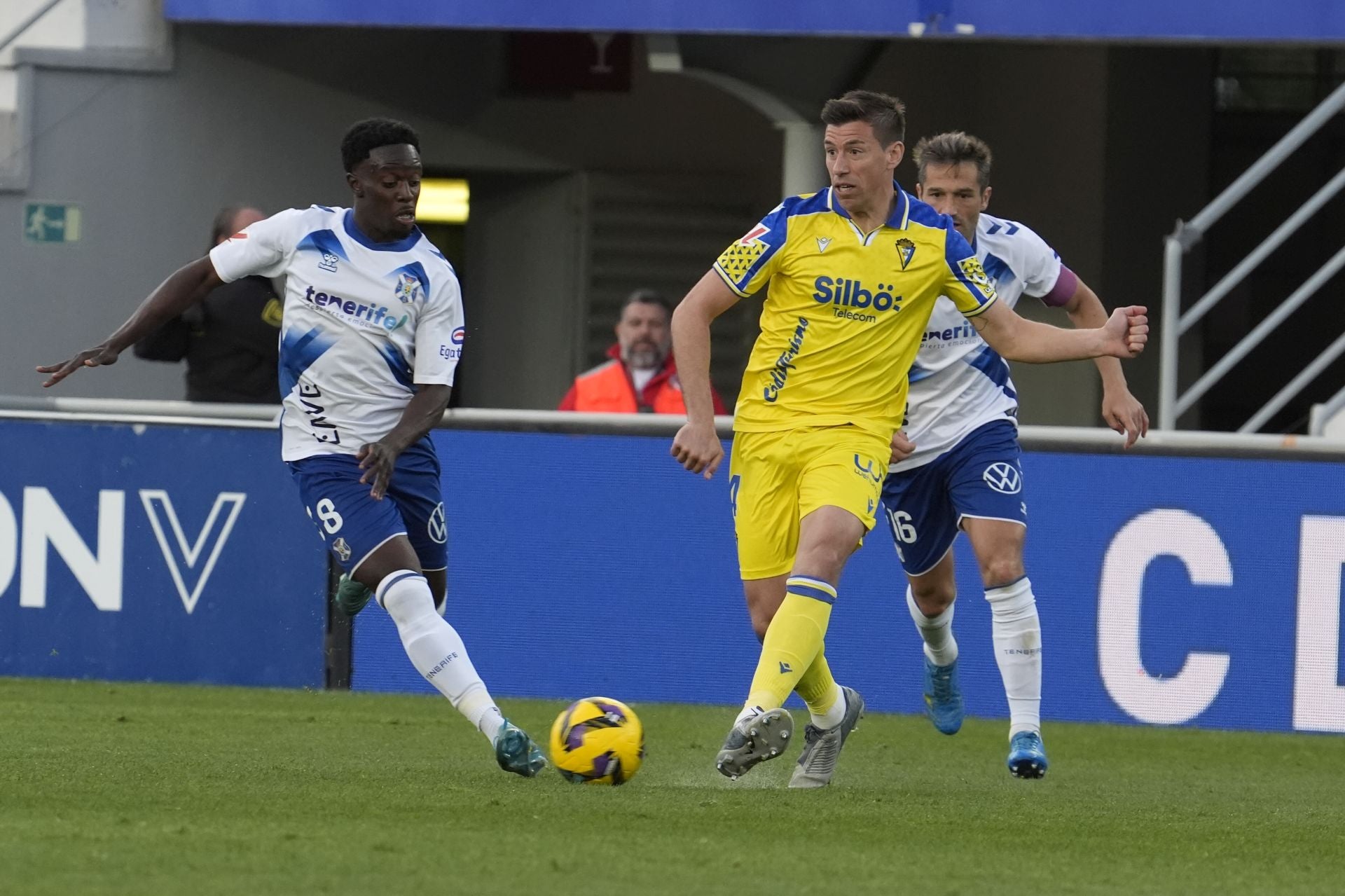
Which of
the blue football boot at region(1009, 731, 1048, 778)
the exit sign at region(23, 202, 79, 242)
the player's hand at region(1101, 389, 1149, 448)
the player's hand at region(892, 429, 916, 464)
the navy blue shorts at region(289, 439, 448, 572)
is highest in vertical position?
the exit sign at region(23, 202, 79, 242)

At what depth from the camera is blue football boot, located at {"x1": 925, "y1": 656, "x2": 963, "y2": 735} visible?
8672 mm

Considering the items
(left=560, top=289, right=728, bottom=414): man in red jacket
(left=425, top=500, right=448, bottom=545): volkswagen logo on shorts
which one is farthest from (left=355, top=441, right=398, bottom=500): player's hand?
(left=560, top=289, right=728, bottom=414): man in red jacket

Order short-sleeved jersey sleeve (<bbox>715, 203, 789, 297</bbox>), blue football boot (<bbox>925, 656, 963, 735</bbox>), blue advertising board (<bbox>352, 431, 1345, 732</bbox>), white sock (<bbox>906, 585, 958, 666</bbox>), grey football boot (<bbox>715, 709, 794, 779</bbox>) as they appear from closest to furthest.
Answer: grey football boot (<bbox>715, 709, 794, 779</bbox>) → short-sleeved jersey sleeve (<bbox>715, 203, 789, 297</bbox>) → white sock (<bbox>906, 585, 958, 666</bbox>) → blue football boot (<bbox>925, 656, 963, 735</bbox>) → blue advertising board (<bbox>352, 431, 1345, 732</bbox>)

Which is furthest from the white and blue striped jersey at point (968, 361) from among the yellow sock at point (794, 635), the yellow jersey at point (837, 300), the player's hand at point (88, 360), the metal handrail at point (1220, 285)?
the metal handrail at point (1220, 285)

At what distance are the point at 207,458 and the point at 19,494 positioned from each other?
856 millimetres

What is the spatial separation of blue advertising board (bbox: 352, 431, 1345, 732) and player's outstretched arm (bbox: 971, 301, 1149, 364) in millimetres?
3082

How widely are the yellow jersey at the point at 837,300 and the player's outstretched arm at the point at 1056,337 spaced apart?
0.13m

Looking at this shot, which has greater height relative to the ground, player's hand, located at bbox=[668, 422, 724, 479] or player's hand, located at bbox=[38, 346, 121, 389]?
player's hand, located at bbox=[38, 346, 121, 389]

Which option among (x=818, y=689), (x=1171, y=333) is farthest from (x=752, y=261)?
(x=1171, y=333)

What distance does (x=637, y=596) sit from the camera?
34.2ft

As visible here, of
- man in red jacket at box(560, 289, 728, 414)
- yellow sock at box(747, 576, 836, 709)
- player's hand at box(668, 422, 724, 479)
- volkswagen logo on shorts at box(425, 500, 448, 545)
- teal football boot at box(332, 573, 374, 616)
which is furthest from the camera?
man in red jacket at box(560, 289, 728, 414)

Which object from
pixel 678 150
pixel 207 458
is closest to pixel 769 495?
pixel 207 458

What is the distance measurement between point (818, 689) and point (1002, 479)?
1.23 metres

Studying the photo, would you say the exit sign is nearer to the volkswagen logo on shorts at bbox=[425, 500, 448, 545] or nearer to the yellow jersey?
the volkswagen logo on shorts at bbox=[425, 500, 448, 545]
